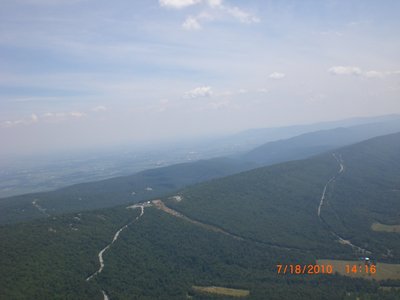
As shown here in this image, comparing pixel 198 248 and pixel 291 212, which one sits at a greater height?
pixel 198 248

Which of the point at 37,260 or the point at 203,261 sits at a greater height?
the point at 37,260

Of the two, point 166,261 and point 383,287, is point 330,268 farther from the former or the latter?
point 166,261

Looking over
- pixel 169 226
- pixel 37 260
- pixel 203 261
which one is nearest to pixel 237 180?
pixel 169 226
